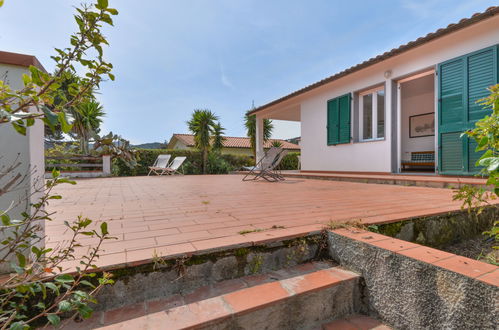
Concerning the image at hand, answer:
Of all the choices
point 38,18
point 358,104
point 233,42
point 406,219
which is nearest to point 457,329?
point 406,219

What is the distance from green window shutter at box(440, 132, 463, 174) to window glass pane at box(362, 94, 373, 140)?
1.98 m

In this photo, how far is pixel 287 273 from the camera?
142 centimetres

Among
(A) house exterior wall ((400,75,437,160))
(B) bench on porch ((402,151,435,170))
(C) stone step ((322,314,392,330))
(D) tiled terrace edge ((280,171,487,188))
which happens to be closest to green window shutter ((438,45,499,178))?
(D) tiled terrace edge ((280,171,487,188))

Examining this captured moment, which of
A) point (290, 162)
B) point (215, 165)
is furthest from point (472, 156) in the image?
point (290, 162)

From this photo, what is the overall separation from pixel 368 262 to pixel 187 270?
1.00 metres

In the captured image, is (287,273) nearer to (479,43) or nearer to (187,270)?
(187,270)

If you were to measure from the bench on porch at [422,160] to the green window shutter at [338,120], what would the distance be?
6.98ft

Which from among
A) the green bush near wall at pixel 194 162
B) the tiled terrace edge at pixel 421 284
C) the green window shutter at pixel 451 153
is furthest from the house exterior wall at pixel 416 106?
the green bush near wall at pixel 194 162

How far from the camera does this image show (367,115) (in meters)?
7.09

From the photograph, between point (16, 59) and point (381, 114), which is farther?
point (381, 114)

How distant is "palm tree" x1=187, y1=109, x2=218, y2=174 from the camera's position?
48.2ft

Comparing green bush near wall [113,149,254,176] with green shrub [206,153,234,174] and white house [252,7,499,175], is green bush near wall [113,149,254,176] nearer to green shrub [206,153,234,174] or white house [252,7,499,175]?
green shrub [206,153,234,174]

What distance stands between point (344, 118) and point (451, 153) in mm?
2915

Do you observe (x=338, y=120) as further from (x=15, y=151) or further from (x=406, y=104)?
(x=15, y=151)
